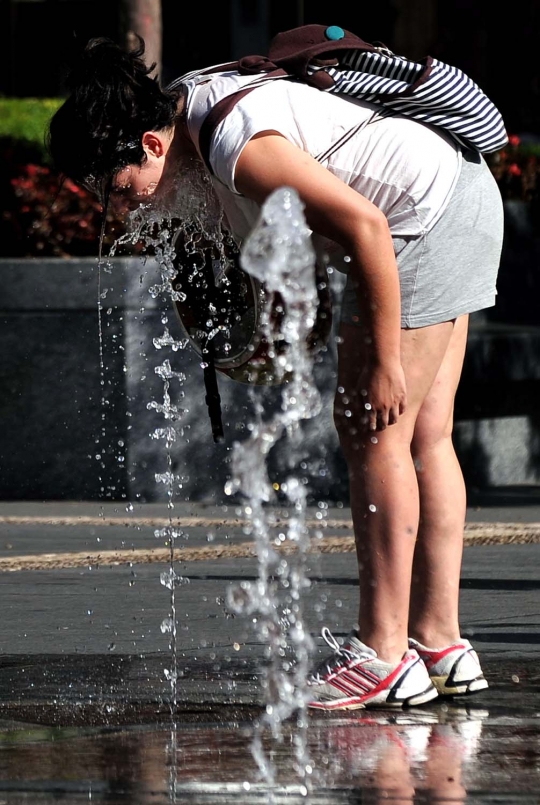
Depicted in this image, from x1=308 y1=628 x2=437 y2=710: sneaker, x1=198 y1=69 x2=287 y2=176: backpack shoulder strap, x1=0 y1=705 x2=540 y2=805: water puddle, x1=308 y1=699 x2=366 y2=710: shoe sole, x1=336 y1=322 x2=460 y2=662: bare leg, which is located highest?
x1=198 y1=69 x2=287 y2=176: backpack shoulder strap

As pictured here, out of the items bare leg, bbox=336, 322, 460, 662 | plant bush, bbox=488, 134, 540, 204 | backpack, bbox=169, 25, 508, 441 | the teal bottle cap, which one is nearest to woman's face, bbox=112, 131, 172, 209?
backpack, bbox=169, 25, 508, 441

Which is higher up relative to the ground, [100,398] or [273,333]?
[273,333]

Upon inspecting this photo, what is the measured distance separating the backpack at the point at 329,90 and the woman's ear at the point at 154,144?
0.48 ft

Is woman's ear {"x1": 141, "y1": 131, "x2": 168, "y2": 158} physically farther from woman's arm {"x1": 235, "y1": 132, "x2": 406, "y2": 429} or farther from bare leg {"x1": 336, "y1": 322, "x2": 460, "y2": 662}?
bare leg {"x1": 336, "y1": 322, "x2": 460, "y2": 662}

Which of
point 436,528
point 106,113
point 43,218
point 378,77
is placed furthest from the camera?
point 43,218

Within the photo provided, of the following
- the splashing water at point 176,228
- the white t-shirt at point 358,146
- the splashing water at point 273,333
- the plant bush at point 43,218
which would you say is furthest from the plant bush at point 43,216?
the white t-shirt at point 358,146

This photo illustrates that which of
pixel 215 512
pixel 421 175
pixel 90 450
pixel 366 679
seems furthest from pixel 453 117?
pixel 90 450

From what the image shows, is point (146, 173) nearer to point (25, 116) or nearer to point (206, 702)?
point (206, 702)

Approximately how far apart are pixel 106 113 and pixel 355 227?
24.2 inches

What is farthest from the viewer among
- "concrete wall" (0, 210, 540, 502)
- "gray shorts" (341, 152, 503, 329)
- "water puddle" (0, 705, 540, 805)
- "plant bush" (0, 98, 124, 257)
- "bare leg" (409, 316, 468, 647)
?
"plant bush" (0, 98, 124, 257)

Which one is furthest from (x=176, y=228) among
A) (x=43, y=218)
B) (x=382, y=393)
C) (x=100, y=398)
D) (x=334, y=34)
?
(x=43, y=218)

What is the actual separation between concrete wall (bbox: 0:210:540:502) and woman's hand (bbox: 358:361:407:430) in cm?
451

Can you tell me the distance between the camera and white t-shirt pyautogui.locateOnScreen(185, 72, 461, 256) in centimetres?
359

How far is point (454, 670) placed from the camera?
12.6 feet
